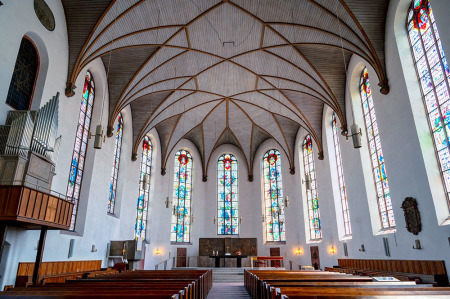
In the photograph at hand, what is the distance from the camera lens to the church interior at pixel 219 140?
9562 mm

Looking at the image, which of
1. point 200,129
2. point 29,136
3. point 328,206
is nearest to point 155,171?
point 200,129

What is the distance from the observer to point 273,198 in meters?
24.5

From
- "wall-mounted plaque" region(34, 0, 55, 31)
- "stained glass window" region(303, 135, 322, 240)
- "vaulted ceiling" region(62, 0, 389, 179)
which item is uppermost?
"vaulted ceiling" region(62, 0, 389, 179)

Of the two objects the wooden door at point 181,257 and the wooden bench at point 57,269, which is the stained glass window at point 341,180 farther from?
the wooden bench at point 57,269

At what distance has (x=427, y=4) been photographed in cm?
1063

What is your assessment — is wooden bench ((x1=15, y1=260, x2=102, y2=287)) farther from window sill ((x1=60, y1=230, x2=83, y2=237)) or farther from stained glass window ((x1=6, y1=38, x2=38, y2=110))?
stained glass window ((x1=6, y1=38, x2=38, y2=110))

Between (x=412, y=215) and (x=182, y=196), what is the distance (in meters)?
17.0

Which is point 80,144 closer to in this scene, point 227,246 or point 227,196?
point 227,246

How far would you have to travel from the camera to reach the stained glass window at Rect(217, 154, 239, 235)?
24766 millimetres

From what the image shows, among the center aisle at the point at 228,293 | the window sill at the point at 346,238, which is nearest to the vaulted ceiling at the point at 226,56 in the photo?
the window sill at the point at 346,238

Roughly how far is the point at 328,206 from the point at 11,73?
16805 millimetres

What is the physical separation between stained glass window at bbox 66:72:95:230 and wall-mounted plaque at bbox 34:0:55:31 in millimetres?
3499

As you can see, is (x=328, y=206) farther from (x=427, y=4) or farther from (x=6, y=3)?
(x=6, y=3)

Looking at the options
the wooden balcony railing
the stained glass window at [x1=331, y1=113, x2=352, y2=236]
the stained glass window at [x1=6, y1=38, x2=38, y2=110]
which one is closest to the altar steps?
the stained glass window at [x1=331, y1=113, x2=352, y2=236]
